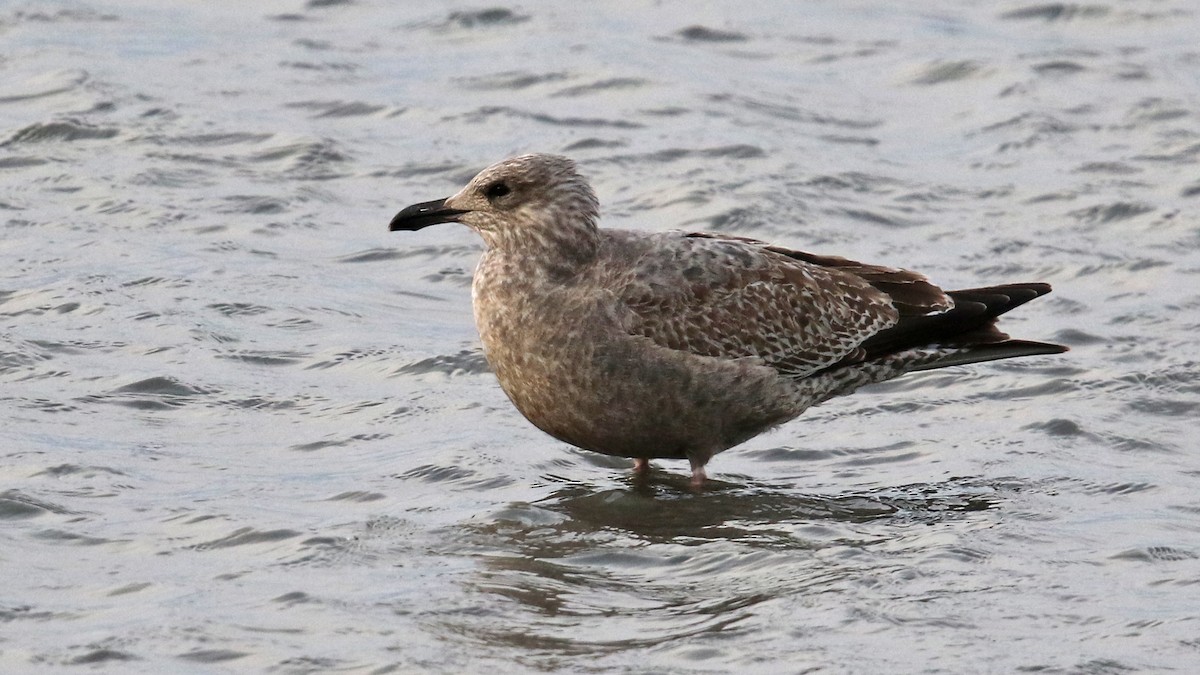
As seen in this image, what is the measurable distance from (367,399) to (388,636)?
3.34 meters

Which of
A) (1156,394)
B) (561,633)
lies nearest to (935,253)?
(1156,394)

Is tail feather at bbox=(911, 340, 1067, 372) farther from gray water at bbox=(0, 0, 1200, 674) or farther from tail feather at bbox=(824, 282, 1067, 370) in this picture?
gray water at bbox=(0, 0, 1200, 674)

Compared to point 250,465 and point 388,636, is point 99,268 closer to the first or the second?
point 250,465

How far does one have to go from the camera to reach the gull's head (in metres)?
9.48

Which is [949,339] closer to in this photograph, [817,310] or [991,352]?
[991,352]

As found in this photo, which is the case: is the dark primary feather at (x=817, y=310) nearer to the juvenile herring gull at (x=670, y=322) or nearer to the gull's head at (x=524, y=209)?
the juvenile herring gull at (x=670, y=322)

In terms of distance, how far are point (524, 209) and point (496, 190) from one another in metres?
0.17

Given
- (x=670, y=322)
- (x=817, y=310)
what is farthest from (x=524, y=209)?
(x=817, y=310)

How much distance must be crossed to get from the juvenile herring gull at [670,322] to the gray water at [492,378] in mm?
422

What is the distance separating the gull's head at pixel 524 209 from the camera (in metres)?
9.48

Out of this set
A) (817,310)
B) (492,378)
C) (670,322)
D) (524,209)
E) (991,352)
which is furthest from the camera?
(492,378)

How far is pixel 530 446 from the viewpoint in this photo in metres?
10.0

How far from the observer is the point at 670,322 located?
9.31 m

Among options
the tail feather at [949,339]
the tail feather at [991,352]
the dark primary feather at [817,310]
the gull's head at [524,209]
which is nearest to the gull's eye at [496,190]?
the gull's head at [524,209]
